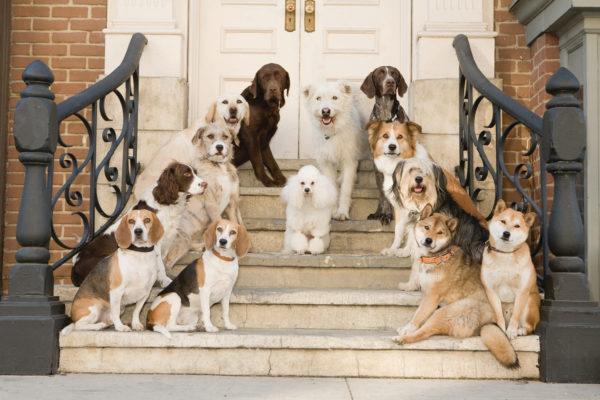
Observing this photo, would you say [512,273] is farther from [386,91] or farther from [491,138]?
[386,91]

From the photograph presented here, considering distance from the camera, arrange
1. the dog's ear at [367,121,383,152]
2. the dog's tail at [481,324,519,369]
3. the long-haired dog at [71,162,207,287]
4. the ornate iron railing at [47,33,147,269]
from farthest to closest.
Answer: the dog's ear at [367,121,383,152], the long-haired dog at [71,162,207,287], the ornate iron railing at [47,33,147,269], the dog's tail at [481,324,519,369]

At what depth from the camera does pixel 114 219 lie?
194 inches

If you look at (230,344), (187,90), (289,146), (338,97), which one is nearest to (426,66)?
(338,97)

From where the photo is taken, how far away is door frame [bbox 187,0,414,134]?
6465 millimetres

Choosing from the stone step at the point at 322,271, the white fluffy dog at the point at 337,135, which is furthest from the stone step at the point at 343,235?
the stone step at the point at 322,271

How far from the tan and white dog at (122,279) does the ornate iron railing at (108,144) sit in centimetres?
32

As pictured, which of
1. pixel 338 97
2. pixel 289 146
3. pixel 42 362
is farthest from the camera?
pixel 289 146

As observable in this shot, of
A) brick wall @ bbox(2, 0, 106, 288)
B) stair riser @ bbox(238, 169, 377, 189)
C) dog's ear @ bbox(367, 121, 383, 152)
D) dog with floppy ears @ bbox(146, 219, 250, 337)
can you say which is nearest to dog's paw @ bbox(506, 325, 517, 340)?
dog with floppy ears @ bbox(146, 219, 250, 337)

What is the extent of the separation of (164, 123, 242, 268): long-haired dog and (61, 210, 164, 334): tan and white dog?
0.88 metres

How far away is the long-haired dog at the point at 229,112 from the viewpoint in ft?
18.3

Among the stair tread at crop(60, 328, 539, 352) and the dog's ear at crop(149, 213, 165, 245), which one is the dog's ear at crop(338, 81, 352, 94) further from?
the stair tread at crop(60, 328, 539, 352)

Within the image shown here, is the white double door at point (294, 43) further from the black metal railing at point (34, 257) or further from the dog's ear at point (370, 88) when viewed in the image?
the black metal railing at point (34, 257)

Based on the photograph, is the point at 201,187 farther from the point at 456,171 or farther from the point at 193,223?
the point at 456,171

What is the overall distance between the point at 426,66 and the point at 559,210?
Answer: 7.89 ft
